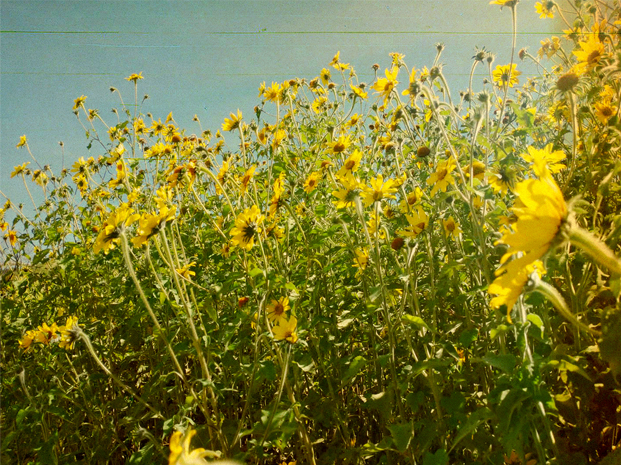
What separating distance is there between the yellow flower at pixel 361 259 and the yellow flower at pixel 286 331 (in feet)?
1.52

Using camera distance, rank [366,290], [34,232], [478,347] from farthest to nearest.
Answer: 1. [34,232]
2. [366,290]
3. [478,347]

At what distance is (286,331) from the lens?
1886mm

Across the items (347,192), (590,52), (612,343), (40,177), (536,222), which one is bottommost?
(612,343)

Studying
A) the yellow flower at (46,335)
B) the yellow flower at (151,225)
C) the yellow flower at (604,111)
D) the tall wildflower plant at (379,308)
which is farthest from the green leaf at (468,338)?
the yellow flower at (46,335)

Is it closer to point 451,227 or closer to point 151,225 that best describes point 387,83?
point 451,227

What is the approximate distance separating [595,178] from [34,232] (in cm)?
451

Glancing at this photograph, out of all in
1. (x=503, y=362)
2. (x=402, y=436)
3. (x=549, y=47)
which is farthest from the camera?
(x=549, y=47)

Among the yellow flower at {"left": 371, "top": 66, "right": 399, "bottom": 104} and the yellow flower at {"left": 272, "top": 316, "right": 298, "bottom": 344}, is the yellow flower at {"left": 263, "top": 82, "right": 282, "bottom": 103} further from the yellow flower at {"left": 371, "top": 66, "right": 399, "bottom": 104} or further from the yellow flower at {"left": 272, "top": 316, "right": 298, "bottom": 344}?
the yellow flower at {"left": 272, "top": 316, "right": 298, "bottom": 344}

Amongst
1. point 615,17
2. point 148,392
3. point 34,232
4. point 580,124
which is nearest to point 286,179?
point 148,392

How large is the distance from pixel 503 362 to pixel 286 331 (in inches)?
37.6

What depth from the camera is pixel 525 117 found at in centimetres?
188

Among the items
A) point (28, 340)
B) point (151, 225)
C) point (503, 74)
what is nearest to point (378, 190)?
point (151, 225)

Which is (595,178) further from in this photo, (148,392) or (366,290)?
(148,392)

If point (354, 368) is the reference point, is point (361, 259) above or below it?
above
